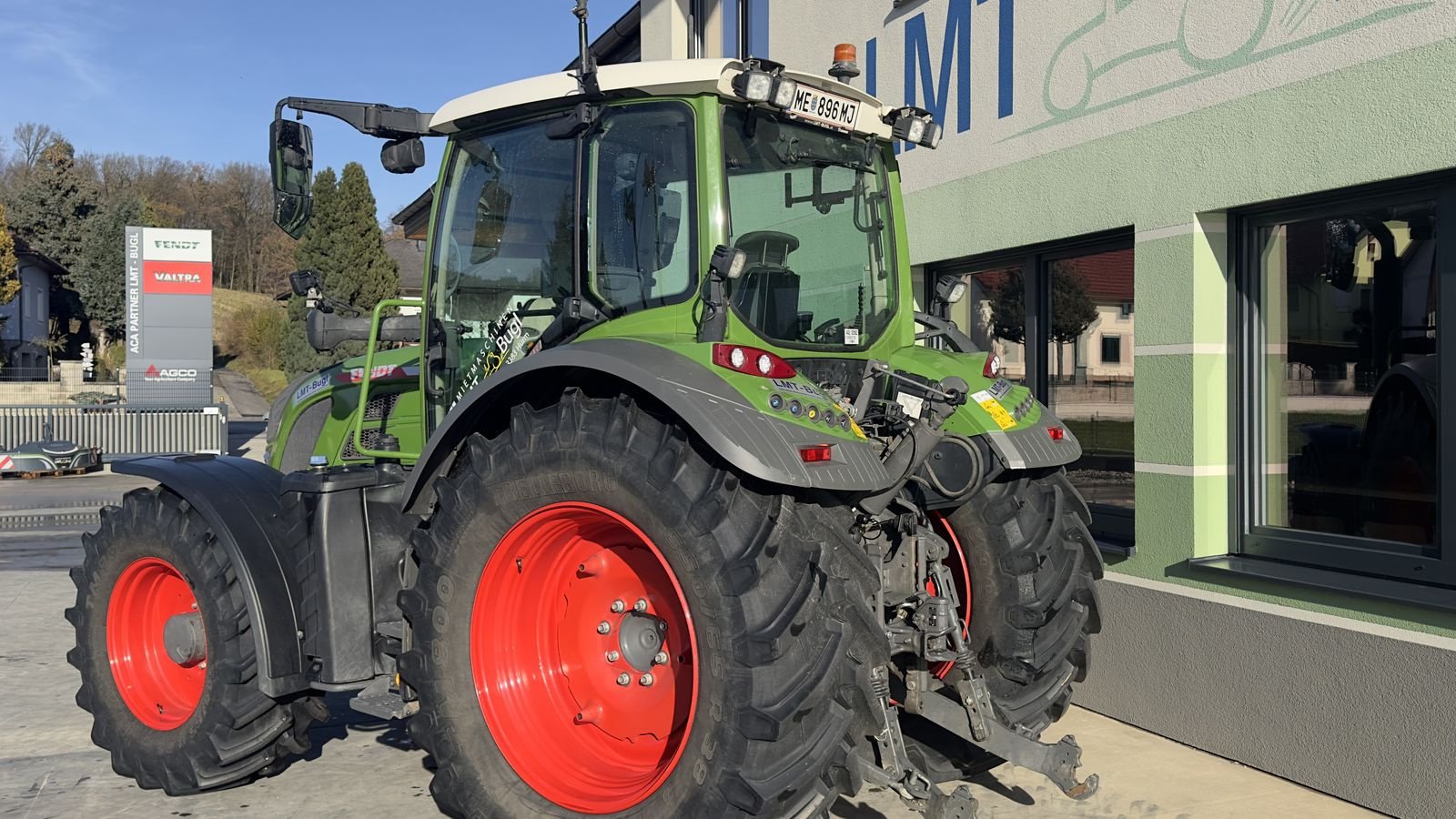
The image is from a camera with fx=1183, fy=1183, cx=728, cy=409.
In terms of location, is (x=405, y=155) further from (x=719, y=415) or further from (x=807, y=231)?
(x=719, y=415)

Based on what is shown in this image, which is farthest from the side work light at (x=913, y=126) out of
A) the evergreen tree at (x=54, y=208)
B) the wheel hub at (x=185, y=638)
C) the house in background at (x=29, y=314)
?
the evergreen tree at (x=54, y=208)

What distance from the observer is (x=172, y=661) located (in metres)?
4.73

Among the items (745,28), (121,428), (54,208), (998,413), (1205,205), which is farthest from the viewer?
(54,208)

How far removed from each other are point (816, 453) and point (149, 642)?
3.21 metres

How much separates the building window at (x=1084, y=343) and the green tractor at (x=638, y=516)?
1.61 meters

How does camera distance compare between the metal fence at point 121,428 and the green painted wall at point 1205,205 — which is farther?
the metal fence at point 121,428

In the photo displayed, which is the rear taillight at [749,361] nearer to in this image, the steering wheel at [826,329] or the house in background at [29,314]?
the steering wheel at [826,329]

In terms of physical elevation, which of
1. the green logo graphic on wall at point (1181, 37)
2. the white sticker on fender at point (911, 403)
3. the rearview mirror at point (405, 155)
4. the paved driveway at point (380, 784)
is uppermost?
the green logo graphic on wall at point (1181, 37)

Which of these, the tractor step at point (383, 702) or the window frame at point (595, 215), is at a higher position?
the window frame at point (595, 215)

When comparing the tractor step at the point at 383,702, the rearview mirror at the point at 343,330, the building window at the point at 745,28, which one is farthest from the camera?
the building window at the point at 745,28

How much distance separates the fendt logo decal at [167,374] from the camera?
22.6 m

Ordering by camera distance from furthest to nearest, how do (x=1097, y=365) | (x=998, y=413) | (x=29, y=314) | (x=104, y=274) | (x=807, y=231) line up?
(x=104, y=274), (x=29, y=314), (x=1097, y=365), (x=998, y=413), (x=807, y=231)

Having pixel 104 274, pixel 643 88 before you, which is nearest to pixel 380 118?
pixel 643 88

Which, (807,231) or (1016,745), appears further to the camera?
(807,231)
